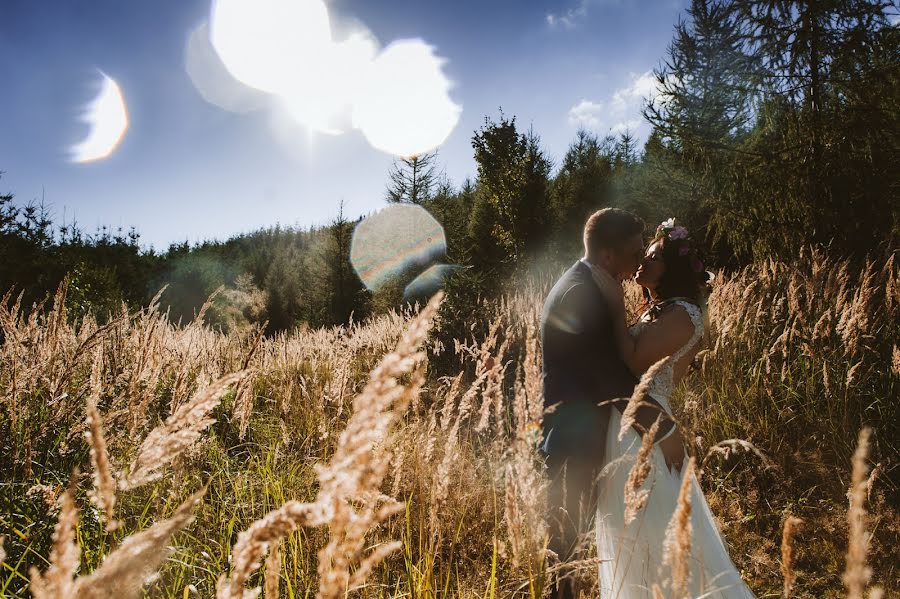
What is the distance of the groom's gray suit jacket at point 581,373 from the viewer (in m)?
2.52

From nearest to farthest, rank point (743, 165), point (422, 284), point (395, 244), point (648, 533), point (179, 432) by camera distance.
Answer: point (179, 432)
point (648, 533)
point (743, 165)
point (422, 284)
point (395, 244)

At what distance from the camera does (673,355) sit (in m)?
2.80

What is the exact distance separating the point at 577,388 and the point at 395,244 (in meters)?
26.5

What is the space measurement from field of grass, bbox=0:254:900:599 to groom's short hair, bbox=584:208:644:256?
85 centimetres

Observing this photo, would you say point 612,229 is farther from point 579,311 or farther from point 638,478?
point 638,478

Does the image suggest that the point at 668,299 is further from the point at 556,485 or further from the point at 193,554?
the point at 193,554

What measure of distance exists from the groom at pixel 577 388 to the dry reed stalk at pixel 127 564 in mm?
2016

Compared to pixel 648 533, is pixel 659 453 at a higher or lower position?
higher

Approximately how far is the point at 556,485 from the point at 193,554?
1811mm

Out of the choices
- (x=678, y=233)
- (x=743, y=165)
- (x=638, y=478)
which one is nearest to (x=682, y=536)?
(x=638, y=478)

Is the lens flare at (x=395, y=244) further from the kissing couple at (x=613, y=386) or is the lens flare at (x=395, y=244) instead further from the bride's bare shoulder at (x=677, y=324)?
the bride's bare shoulder at (x=677, y=324)

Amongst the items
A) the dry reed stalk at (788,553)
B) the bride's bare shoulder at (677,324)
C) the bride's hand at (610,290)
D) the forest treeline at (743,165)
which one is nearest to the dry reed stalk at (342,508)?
the dry reed stalk at (788,553)

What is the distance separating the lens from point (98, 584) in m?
0.52

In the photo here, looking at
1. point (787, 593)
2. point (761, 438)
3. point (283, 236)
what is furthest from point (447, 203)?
point (787, 593)
